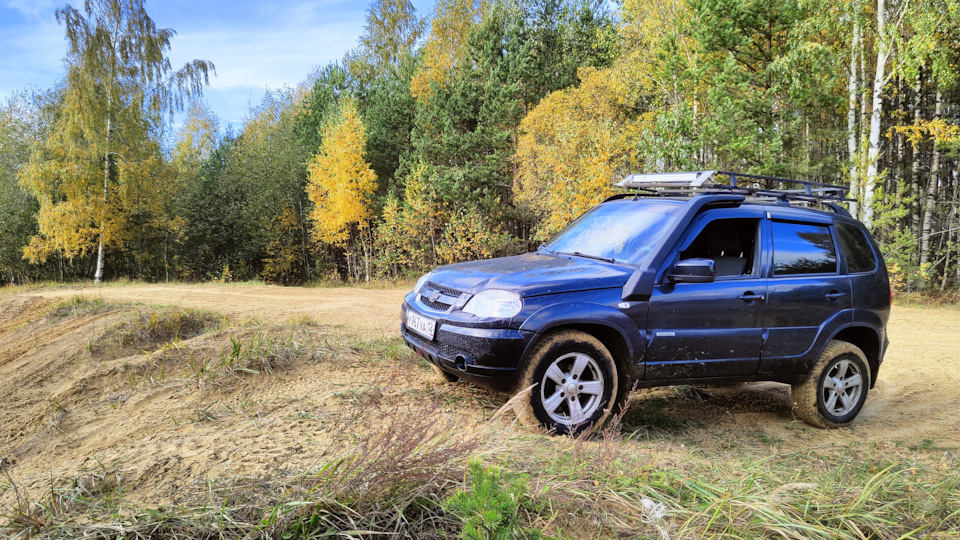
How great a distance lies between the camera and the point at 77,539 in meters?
1.92

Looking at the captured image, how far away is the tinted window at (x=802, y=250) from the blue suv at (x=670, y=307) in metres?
0.01

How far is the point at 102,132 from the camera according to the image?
907 inches

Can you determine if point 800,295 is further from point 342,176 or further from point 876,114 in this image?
point 342,176

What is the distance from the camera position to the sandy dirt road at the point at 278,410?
3.08 m

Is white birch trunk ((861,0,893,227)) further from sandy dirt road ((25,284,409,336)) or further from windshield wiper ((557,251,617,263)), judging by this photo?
windshield wiper ((557,251,617,263))

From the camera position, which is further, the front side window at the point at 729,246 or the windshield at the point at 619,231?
the front side window at the point at 729,246

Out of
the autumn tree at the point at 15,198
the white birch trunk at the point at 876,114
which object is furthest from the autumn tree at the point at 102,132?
the white birch trunk at the point at 876,114

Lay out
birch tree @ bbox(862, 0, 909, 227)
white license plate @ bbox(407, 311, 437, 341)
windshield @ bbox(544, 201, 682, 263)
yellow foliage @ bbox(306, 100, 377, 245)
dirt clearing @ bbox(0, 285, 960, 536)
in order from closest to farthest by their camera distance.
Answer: dirt clearing @ bbox(0, 285, 960, 536)
white license plate @ bbox(407, 311, 437, 341)
windshield @ bbox(544, 201, 682, 263)
birch tree @ bbox(862, 0, 909, 227)
yellow foliage @ bbox(306, 100, 377, 245)

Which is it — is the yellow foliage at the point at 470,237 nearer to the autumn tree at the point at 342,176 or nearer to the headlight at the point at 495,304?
the autumn tree at the point at 342,176

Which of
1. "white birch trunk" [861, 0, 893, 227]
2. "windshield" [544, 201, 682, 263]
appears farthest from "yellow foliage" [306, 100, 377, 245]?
Result: "windshield" [544, 201, 682, 263]

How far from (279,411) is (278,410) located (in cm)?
4

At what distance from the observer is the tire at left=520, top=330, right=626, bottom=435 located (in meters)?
3.78

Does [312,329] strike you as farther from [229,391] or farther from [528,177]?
[528,177]

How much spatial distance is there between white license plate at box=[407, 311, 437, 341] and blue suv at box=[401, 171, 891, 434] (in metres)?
0.02
